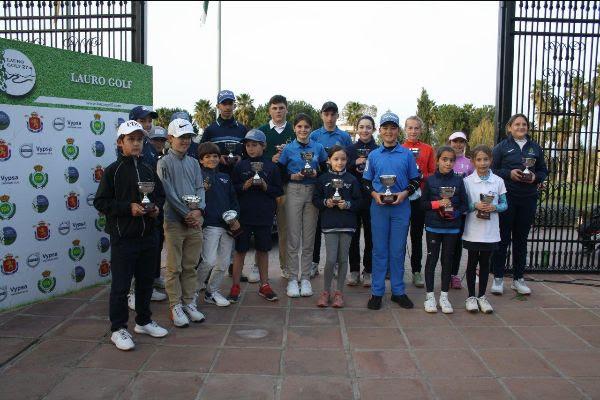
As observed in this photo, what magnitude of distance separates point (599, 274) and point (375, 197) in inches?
158

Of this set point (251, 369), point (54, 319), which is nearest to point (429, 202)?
point (251, 369)

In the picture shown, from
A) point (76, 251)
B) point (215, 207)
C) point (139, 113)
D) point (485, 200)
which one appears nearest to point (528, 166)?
point (485, 200)

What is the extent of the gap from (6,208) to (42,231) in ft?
1.61

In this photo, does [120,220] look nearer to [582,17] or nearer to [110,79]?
[110,79]

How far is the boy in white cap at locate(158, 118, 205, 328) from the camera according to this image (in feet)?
15.8

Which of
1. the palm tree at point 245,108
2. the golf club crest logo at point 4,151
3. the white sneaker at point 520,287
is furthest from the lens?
the palm tree at point 245,108

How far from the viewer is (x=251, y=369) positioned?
398cm

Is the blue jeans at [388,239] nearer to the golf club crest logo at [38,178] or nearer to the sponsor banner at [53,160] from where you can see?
the sponsor banner at [53,160]

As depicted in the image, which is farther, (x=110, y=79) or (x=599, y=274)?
(x=599, y=274)

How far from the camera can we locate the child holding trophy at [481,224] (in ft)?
17.8

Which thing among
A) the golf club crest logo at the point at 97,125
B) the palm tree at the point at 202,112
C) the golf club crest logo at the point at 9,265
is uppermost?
the palm tree at the point at 202,112

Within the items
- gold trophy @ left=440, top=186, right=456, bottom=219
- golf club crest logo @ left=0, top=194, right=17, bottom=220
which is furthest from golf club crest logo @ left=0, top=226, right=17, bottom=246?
gold trophy @ left=440, top=186, right=456, bottom=219

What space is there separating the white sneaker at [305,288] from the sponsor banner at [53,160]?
2488 mm

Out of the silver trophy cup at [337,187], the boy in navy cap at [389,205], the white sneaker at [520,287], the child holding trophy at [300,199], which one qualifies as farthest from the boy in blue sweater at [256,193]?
the white sneaker at [520,287]
